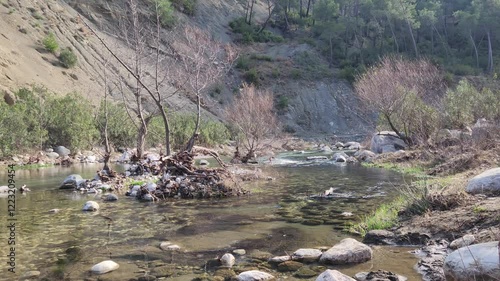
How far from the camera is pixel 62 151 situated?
32.2m

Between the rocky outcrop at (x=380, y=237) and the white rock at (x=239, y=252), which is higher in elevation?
the rocky outcrop at (x=380, y=237)

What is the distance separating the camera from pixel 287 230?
930 centimetres

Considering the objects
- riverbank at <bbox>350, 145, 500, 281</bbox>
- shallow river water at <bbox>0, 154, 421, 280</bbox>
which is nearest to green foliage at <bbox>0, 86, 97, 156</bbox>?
shallow river water at <bbox>0, 154, 421, 280</bbox>

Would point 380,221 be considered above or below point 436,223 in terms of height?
below

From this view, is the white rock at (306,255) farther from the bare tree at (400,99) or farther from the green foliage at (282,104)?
the green foliage at (282,104)

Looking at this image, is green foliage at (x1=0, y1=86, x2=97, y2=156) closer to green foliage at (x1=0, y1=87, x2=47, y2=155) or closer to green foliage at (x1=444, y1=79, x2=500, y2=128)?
green foliage at (x1=0, y1=87, x2=47, y2=155)

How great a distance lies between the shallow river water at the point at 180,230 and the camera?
6961mm

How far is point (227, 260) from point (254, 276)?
0.98 metres

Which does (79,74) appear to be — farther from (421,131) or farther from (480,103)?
(480,103)

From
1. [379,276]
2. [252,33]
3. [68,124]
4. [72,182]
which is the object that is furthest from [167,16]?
[379,276]

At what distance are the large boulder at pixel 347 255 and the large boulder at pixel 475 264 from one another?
1.58 metres

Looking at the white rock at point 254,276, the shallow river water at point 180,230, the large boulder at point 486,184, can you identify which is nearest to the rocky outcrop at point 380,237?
the shallow river water at point 180,230

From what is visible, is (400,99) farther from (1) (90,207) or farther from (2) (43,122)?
(2) (43,122)

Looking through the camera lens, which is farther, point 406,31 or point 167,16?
point 406,31
